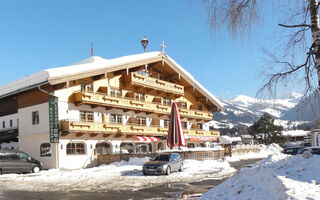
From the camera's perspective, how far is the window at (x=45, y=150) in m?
30.5

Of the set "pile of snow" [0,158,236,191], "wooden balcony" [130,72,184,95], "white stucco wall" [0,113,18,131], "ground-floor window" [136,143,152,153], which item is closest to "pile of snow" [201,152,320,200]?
"pile of snow" [0,158,236,191]

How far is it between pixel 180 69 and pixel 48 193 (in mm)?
30121

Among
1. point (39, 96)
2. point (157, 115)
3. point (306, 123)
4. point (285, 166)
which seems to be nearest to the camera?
point (306, 123)

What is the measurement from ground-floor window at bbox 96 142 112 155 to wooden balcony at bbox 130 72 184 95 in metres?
7.42

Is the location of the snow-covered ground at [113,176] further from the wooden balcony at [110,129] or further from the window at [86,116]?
the window at [86,116]

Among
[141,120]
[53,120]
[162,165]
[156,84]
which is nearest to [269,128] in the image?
[156,84]

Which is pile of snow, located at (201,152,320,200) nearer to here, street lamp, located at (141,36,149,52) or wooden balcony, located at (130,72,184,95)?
wooden balcony, located at (130,72,184,95)

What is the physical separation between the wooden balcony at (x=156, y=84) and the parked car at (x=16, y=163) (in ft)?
46.3

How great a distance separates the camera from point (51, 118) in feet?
96.9

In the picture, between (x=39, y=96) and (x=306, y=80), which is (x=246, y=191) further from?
(x=39, y=96)

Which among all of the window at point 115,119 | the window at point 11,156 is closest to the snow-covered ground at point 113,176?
the window at point 11,156

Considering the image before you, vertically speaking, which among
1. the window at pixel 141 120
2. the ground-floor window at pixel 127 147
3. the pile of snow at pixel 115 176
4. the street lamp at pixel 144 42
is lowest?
the pile of snow at pixel 115 176

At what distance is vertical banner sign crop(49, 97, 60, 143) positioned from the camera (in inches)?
1147

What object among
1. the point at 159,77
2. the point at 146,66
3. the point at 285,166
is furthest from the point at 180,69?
the point at 285,166
